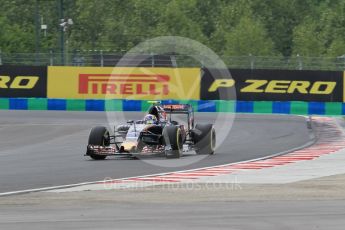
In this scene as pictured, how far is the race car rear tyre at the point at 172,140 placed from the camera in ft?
57.0

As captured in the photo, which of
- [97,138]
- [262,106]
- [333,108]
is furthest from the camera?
[262,106]

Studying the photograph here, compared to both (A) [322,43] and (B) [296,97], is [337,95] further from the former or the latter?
(A) [322,43]

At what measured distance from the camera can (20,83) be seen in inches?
1391

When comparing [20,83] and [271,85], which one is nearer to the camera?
[271,85]

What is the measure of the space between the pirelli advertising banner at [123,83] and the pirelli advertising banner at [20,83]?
0.36m

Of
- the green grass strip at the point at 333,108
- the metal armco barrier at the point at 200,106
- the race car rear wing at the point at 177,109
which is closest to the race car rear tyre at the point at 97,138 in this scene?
the race car rear wing at the point at 177,109

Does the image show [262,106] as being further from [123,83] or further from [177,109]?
[177,109]

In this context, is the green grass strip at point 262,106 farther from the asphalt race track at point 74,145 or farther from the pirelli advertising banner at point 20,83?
the pirelli advertising banner at point 20,83

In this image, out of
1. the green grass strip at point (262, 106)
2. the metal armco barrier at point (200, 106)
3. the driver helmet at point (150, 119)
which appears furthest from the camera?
the green grass strip at point (262, 106)

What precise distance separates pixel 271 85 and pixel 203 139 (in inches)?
636

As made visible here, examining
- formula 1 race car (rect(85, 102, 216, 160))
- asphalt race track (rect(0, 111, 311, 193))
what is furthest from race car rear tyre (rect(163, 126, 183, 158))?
asphalt race track (rect(0, 111, 311, 193))

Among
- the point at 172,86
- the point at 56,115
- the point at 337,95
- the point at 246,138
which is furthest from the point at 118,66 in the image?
the point at 246,138

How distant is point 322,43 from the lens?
6506 centimetres

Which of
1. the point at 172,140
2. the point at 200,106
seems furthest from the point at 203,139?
the point at 200,106
